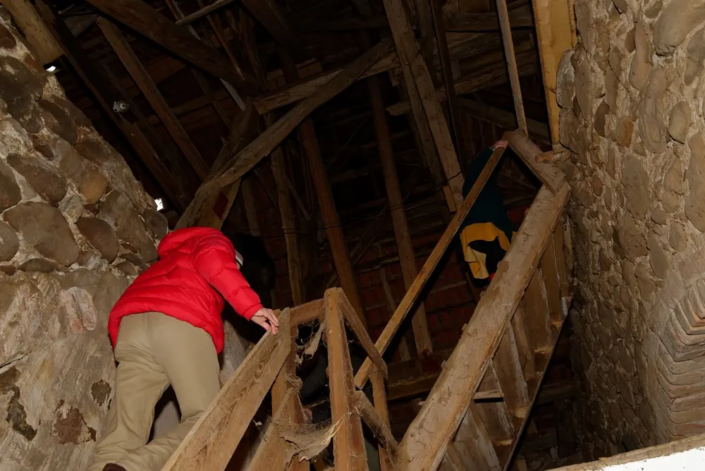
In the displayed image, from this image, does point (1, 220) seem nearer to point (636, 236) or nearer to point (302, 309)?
point (302, 309)

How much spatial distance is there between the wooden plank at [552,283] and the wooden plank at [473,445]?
1.04 metres

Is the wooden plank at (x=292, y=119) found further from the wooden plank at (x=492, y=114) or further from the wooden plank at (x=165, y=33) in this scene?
the wooden plank at (x=492, y=114)

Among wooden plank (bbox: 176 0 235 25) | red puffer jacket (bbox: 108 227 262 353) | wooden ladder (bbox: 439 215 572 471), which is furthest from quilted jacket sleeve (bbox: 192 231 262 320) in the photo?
wooden plank (bbox: 176 0 235 25)

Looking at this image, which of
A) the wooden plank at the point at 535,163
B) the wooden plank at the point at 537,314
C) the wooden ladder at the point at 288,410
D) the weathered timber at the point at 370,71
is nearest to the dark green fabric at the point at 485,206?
the wooden plank at the point at 535,163

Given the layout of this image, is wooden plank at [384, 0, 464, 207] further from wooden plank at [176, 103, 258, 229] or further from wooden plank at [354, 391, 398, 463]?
wooden plank at [354, 391, 398, 463]

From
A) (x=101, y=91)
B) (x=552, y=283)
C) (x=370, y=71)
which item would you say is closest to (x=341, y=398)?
(x=552, y=283)

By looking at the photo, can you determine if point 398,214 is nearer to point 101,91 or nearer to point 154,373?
point 101,91

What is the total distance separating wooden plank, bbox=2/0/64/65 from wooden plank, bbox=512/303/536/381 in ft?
9.74

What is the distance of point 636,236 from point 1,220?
2.74 metres

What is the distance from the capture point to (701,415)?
2793 millimetres

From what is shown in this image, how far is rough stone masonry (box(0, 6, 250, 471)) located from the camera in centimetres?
225

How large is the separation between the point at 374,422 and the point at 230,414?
0.89 metres

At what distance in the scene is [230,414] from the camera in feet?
5.88

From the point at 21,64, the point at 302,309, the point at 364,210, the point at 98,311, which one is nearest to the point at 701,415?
the point at 302,309
